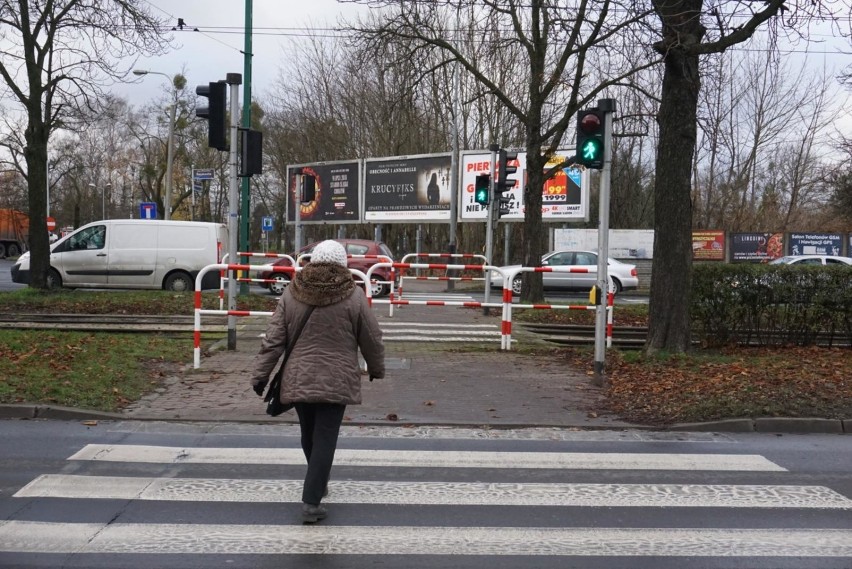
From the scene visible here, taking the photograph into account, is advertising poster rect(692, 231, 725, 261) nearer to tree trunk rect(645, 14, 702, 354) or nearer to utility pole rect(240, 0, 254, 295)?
utility pole rect(240, 0, 254, 295)

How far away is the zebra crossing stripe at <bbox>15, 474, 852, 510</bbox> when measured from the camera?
18.2 feet

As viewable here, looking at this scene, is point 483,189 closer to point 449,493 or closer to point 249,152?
point 249,152

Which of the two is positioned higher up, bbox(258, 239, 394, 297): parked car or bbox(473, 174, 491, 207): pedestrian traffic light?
bbox(473, 174, 491, 207): pedestrian traffic light

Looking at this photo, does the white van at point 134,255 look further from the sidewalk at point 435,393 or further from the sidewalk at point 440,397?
the sidewalk at point 435,393

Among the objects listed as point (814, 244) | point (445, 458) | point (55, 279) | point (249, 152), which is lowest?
point (445, 458)

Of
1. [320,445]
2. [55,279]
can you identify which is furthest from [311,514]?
[55,279]

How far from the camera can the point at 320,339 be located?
4.96 meters

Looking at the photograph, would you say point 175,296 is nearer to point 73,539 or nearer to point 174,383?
point 174,383

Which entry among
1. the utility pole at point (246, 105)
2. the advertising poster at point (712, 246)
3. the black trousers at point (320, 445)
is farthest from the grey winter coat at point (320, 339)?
the advertising poster at point (712, 246)

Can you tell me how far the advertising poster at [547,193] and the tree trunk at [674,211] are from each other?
18485 millimetres

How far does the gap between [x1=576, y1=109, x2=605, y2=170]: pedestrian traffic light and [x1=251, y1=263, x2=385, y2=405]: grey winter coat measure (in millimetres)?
5404

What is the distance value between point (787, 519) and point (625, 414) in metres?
3.24

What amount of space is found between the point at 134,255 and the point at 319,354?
17.6m

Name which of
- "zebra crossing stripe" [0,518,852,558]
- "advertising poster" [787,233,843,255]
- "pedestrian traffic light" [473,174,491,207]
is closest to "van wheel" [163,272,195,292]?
"pedestrian traffic light" [473,174,491,207]
